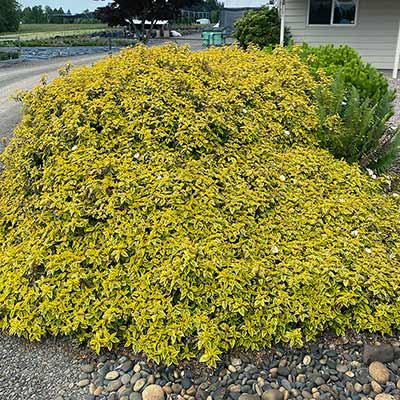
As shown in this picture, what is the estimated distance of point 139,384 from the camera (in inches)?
89.6

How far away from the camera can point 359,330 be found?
2.49 meters

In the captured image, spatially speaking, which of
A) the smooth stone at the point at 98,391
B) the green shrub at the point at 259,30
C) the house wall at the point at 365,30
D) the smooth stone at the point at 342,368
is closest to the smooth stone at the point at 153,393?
the smooth stone at the point at 98,391

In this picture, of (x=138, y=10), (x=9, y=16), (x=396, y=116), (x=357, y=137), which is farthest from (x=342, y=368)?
(x=9, y=16)

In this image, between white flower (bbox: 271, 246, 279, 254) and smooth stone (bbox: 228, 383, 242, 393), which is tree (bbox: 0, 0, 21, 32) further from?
smooth stone (bbox: 228, 383, 242, 393)

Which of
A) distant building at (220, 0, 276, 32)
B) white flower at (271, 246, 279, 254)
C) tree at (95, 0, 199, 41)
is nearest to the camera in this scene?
white flower at (271, 246, 279, 254)

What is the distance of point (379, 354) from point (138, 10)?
1736cm

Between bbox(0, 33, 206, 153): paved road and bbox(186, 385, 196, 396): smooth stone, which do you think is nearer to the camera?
bbox(186, 385, 196, 396): smooth stone

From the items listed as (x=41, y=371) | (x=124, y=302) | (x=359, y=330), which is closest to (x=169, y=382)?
(x=124, y=302)

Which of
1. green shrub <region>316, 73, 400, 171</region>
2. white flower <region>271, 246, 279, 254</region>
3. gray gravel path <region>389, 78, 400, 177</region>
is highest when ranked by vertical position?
green shrub <region>316, 73, 400, 171</region>

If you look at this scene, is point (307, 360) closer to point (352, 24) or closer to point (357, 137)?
point (357, 137)

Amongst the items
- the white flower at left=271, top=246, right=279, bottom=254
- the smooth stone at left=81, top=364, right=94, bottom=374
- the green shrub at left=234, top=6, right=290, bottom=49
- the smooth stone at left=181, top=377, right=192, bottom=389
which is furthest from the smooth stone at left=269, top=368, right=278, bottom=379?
the green shrub at left=234, top=6, right=290, bottom=49

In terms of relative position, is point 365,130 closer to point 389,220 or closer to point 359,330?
point 389,220

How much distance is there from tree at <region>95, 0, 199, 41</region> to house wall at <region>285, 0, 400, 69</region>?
6.88 metres

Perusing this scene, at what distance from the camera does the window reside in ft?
38.8
